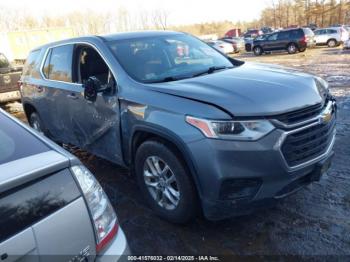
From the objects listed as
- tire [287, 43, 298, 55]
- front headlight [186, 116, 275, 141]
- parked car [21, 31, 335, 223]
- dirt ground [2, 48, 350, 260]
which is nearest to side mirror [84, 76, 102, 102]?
parked car [21, 31, 335, 223]

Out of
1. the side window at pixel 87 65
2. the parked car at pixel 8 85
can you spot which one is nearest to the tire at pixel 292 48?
the parked car at pixel 8 85

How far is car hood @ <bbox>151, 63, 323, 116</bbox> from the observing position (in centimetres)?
275

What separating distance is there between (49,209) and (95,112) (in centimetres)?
246

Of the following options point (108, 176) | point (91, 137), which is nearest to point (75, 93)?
A: point (91, 137)

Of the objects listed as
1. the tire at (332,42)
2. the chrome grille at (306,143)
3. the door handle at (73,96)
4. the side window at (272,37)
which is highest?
the door handle at (73,96)

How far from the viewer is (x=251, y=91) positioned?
293 centimetres

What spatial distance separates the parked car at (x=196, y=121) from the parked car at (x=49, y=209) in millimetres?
1061

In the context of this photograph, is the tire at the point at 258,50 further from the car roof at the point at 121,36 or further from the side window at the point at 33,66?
the car roof at the point at 121,36

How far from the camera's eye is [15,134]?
6.69ft

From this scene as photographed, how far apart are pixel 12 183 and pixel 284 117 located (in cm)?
204

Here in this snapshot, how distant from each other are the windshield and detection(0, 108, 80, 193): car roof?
1821 mm

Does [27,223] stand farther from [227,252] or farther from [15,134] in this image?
[227,252]

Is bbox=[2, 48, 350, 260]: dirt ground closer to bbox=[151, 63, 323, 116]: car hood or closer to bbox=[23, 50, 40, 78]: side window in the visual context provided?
bbox=[151, 63, 323, 116]: car hood

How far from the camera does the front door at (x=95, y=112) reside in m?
3.71
